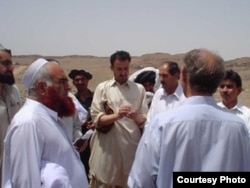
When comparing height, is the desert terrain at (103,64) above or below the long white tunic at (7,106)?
below

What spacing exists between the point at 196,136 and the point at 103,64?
179 feet

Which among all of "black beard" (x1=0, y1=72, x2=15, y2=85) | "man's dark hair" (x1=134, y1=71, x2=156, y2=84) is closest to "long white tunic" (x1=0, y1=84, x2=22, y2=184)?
"black beard" (x1=0, y1=72, x2=15, y2=85)

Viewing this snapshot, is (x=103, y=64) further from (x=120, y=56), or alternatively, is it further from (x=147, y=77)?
(x=120, y=56)

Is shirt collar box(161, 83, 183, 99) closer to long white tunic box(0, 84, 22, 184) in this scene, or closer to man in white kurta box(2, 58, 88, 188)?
long white tunic box(0, 84, 22, 184)

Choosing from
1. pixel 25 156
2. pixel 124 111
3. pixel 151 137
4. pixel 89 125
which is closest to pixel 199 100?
pixel 151 137

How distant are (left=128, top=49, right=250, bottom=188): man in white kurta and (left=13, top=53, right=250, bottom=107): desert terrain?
21.6 m

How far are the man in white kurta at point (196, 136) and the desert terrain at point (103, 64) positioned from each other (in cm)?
2162

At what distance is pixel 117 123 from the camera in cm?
504

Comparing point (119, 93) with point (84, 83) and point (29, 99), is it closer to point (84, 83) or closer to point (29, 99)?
point (84, 83)

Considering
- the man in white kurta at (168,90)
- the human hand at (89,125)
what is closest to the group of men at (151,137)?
the man in white kurta at (168,90)

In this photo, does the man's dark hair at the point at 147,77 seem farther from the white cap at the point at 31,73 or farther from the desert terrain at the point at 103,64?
the desert terrain at the point at 103,64

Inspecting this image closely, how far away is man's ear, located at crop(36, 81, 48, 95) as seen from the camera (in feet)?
10.1

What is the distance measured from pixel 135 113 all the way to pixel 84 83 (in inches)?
58.8

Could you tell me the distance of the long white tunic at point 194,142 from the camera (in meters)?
2.40
